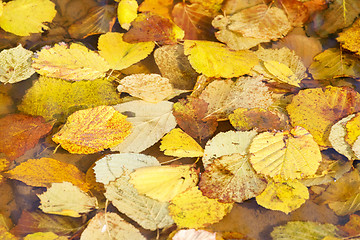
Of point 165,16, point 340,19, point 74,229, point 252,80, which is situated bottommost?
point 74,229

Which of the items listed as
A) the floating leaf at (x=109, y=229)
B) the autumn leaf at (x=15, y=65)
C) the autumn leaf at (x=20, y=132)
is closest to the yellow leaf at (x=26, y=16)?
the autumn leaf at (x=15, y=65)

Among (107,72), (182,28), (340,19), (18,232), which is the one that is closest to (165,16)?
(182,28)

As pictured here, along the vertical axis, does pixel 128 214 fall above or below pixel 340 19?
below

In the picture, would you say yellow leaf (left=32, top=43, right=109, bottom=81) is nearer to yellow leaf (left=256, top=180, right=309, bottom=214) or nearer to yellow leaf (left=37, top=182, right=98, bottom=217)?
yellow leaf (left=37, top=182, right=98, bottom=217)

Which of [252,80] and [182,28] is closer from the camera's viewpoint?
[252,80]

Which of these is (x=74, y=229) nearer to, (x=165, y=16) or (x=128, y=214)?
(x=128, y=214)

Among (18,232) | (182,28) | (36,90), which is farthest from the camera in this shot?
(182,28)
